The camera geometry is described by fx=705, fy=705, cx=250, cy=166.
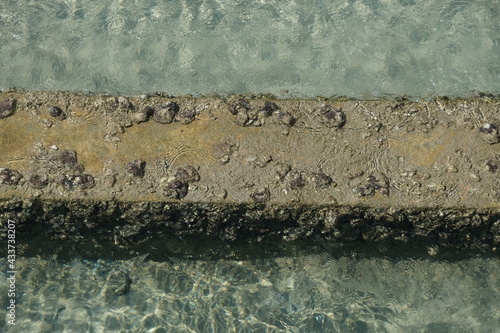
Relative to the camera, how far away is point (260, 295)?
6301 millimetres

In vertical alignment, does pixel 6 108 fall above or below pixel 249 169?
above

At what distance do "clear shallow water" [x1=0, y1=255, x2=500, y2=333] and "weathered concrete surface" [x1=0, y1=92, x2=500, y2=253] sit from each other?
0.97 ft

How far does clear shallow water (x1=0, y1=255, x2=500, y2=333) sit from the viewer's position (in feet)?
20.3

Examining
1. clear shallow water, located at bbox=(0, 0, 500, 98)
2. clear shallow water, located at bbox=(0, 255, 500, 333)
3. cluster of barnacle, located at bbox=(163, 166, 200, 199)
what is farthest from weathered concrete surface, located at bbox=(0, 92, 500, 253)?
clear shallow water, located at bbox=(0, 0, 500, 98)

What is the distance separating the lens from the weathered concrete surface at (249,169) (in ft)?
19.3

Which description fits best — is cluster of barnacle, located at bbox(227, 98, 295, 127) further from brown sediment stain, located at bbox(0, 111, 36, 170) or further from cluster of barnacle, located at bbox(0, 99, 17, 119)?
cluster of barnacle, located at bbox(0, 99, 17, 119)

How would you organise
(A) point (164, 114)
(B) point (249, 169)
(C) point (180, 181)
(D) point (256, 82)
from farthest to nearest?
1. (D) point (256, 82)
2. (A) point (164, 114)
3. (B) point (249, 169)
4. (C) point (180, 181)

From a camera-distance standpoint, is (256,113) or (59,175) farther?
(256,113)

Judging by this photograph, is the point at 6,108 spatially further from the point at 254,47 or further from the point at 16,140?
the point at 254,47

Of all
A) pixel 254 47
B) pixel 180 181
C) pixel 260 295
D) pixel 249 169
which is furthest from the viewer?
pixel 254 47

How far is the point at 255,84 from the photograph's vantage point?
7.52 metres

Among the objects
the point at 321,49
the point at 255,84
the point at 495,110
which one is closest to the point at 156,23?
the point at 255,84

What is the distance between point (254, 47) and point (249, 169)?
2173 mm

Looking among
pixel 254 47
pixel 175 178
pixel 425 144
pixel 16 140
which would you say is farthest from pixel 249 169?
pixel 254 47
